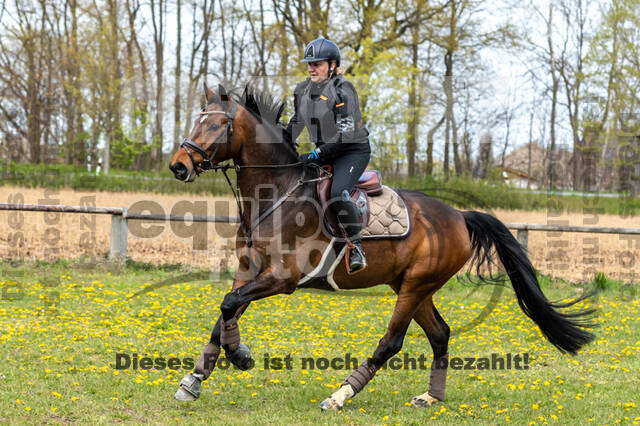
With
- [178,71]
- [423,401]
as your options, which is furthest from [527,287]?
[178,71]

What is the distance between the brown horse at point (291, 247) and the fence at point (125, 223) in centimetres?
456

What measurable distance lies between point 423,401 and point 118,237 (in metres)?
6.91

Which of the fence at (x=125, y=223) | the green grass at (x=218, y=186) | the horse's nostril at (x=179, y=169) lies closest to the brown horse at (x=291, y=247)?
the horse's nostril at (x=179, y=169)

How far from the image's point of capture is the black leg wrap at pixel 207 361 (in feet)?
15.5

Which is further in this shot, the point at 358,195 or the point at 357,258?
the point at 358,195

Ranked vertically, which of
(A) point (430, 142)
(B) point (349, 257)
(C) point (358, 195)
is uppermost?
(A) point (430, 142)

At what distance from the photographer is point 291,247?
192 inches

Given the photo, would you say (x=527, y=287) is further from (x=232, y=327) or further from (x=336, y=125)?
(x=232, y=327)

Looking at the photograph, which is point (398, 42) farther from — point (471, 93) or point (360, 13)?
point (471, 93)

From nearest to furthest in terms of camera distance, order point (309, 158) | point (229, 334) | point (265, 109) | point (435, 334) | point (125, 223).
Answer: point (229, 334) < point (309, 158) < point (265, 109) < point (435, 334) < point (125, 223)

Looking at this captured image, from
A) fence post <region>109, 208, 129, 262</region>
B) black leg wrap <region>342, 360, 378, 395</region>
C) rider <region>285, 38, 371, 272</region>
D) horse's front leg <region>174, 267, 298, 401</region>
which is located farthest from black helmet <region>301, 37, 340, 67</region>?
fence post <region>109, 208, 129, 262</region>

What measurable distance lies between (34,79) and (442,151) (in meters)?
21.8

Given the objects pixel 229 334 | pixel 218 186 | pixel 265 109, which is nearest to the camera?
pixel 229 334

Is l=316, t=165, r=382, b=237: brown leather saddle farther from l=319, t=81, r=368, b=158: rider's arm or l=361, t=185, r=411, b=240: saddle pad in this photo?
l=319, t=81, r=368, b=158: rider's arm
